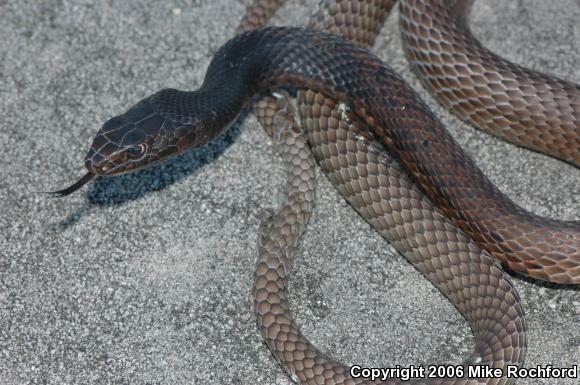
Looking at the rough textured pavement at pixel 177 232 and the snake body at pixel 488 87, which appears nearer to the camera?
the rough textured pavement at pixel 177 232

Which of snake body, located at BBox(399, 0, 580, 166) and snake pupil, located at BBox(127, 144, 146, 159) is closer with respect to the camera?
snake pupil, located at BBox(127, 144, 146, 159)

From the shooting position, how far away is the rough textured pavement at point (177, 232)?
4.55 m

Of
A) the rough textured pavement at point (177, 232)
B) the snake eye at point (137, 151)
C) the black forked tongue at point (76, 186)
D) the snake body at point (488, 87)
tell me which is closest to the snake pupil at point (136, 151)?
the snake eye at point (137, 151)

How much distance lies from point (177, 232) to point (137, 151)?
67 centimetres

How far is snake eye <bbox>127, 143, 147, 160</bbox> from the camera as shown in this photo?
4545 mm

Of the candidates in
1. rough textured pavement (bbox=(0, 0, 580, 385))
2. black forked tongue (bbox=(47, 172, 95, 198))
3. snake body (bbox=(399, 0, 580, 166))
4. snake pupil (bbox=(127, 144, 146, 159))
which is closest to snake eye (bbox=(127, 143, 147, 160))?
snake pupil (bbox=(127, 144, 146, 159))

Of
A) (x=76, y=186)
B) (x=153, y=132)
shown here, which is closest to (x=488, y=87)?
(x=153, y=132)

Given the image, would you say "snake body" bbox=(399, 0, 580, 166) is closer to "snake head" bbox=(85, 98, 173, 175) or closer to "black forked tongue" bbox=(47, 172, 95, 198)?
"snake head" bbox=(85, 98, 173, 175)

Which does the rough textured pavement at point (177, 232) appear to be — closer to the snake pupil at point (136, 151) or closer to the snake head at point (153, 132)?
the snake head at point (153, 132)

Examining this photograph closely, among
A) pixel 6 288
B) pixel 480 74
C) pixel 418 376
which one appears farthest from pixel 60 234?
pixel 480 74

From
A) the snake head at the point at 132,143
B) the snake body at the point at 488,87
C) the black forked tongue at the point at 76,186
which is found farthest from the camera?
the snake body at the point at 488,87

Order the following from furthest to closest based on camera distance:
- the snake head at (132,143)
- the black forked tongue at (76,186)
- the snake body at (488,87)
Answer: the snake body at (488,87) → the black forked tongue at (76,186) → the snake head at (132,143)

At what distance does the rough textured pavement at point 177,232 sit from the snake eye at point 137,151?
60 cm

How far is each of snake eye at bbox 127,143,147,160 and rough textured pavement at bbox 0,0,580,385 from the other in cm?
60
